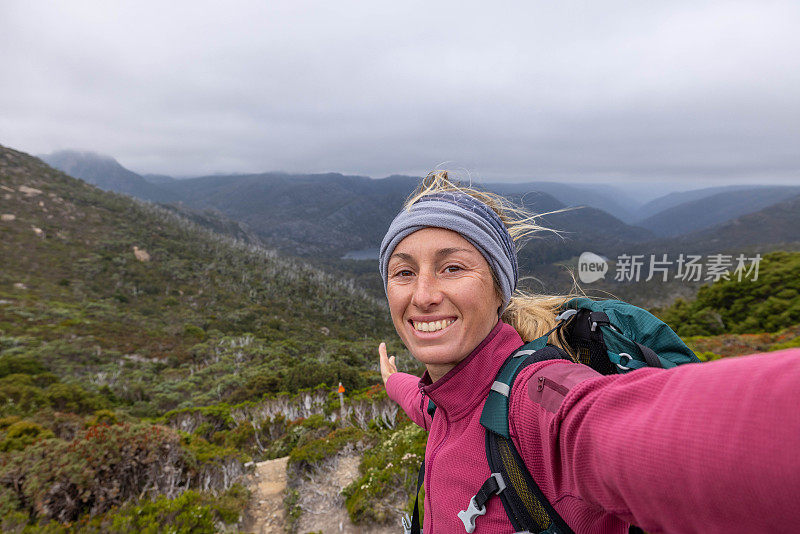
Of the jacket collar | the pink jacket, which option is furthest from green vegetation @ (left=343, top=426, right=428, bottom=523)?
the pink jacket

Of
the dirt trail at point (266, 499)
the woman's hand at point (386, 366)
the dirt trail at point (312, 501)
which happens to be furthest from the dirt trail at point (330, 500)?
the woman's hand at point (386, 366)

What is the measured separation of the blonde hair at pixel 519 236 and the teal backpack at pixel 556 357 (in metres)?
0.10

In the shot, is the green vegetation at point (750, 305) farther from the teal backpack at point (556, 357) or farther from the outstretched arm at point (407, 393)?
the teal backpack at point (556, 357)

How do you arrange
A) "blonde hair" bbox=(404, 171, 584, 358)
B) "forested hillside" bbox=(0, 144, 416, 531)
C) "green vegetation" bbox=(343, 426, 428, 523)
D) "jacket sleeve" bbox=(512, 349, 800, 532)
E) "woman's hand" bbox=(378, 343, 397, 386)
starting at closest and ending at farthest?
1. "jacket sleeve" bbox=(512, 349, 800, 532)
2. "blonde hair" bbox=(404, 171, 584, 358)
3. "woman's hand" bbox=(378, 343, 397, 386)
4. "forested hillside" bbox=(0, 144, 416, 531)
5. "green vegetation" bbox=(343, 426, 428, 523)

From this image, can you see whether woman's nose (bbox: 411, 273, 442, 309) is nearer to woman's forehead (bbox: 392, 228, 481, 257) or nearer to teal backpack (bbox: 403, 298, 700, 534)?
woman's forehead (bbox: 392, 228, 481, 257)

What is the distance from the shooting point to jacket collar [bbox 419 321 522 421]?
1.23 meters

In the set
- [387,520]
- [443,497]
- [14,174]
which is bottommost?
[387,520]

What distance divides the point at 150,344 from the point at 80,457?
2792 cm

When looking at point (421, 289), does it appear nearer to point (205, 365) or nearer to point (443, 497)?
point (443, 497)

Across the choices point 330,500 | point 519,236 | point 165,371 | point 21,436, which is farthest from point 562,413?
point 165,371

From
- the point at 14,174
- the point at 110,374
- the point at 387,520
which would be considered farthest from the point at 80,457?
the point at 14,174

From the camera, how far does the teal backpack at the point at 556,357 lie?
921 mm

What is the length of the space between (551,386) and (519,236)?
0.92m

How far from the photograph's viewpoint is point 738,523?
1.63 ft
